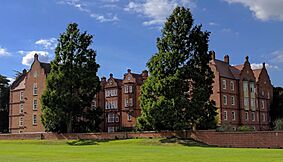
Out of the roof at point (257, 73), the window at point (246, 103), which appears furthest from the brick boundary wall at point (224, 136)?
the roof at point (257, 73)

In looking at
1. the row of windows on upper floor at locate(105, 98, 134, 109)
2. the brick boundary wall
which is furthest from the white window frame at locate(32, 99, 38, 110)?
the brick boundary wall

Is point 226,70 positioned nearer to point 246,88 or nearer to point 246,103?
point 246,88

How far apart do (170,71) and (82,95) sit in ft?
56.0

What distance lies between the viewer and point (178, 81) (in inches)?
2021

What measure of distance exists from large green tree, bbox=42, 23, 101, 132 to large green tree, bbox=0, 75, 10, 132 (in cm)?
4174

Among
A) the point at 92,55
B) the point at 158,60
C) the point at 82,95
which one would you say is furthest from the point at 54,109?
the point at 158,60

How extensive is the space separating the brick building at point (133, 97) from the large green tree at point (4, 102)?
9943mm

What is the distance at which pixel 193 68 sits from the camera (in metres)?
53.0

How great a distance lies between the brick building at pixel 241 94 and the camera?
7656 centimetres

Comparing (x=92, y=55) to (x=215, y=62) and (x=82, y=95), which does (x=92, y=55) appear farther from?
(x=215, y=62)

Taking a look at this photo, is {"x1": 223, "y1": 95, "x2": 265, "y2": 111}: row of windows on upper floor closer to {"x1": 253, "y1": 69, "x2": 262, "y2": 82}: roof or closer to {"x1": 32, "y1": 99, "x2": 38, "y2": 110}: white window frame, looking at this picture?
{"x1": 253, "y1": 69, "x2": 262, "y2": 82}: roof

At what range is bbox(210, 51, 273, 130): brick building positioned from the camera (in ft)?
251

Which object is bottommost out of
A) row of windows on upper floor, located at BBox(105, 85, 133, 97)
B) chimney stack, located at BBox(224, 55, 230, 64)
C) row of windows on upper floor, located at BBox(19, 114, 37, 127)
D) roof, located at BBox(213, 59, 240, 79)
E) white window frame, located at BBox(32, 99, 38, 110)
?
row of windows on upper floor, located at BBox(19, 114, 37, 127)

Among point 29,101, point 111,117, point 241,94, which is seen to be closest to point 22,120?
point 29,101
